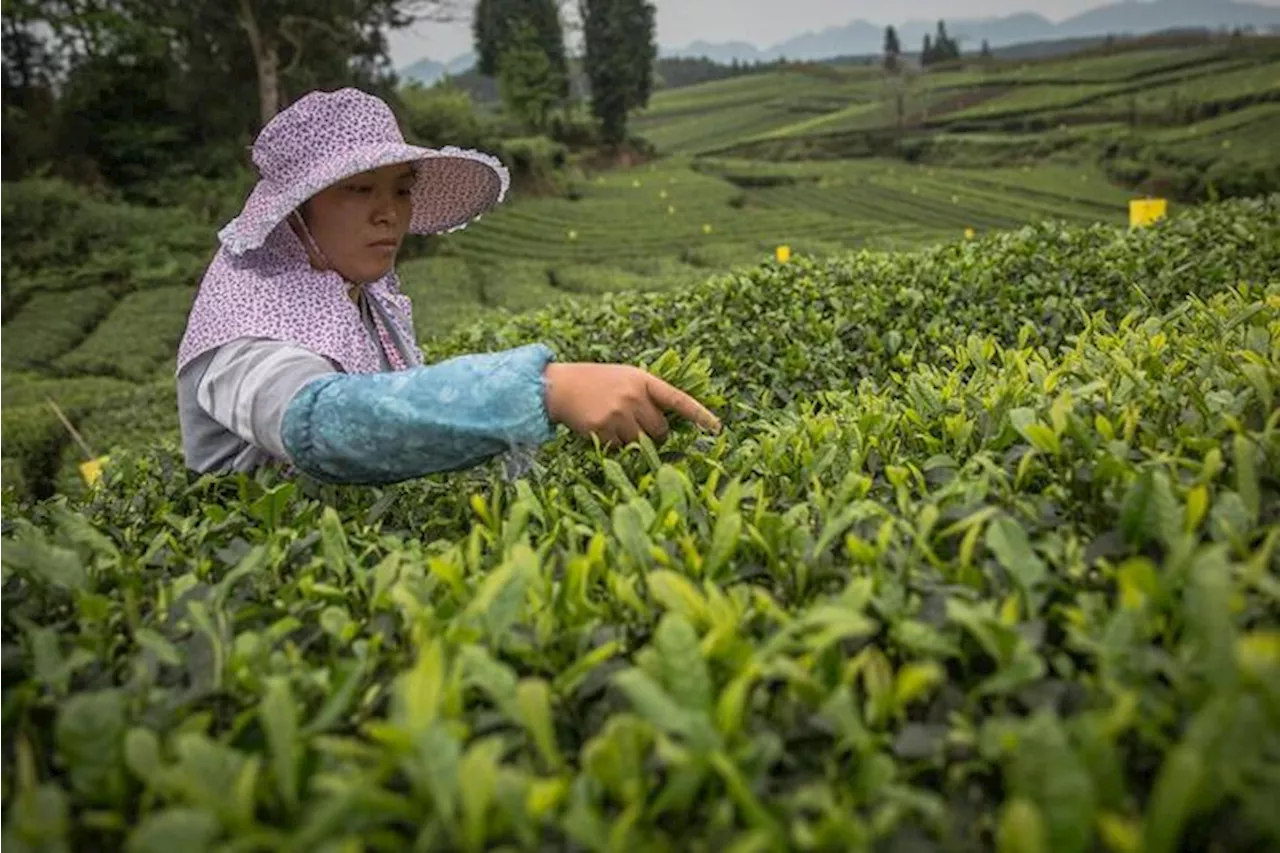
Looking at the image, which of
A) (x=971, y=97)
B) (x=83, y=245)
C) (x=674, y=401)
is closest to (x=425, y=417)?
(x=674, y=401)

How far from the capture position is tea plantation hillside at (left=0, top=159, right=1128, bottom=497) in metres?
8.12

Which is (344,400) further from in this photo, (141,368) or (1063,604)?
(141,368)

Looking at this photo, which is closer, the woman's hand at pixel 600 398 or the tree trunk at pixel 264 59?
the woman's hand at pixel 600 398

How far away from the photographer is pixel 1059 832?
0.62 meters

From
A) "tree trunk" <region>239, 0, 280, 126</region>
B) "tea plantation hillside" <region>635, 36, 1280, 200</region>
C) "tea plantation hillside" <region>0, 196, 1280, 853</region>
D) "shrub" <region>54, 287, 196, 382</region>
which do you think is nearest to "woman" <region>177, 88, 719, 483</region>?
"tea plantation hillside" <region>0, 196, 1280, 853</region>

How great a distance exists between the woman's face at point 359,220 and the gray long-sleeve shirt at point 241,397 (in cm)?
37

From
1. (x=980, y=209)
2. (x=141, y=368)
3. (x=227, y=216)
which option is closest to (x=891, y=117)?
(x=980, y=209)

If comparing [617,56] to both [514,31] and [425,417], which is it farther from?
[425,417]

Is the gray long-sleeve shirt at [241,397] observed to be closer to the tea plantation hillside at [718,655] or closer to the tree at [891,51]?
A: the tea plantation hillside at [718,655]

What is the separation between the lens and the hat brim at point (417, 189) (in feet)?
6.15

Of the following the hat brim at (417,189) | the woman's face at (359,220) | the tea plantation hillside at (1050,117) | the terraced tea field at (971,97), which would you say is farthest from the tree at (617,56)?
the woman's face at (359,220)

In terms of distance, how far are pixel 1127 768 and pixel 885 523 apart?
36cm

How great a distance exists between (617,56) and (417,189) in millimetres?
39246

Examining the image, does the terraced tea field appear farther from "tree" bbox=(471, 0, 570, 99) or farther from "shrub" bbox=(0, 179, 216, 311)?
"shrub" bbox=(0, 179, 216, 311)
